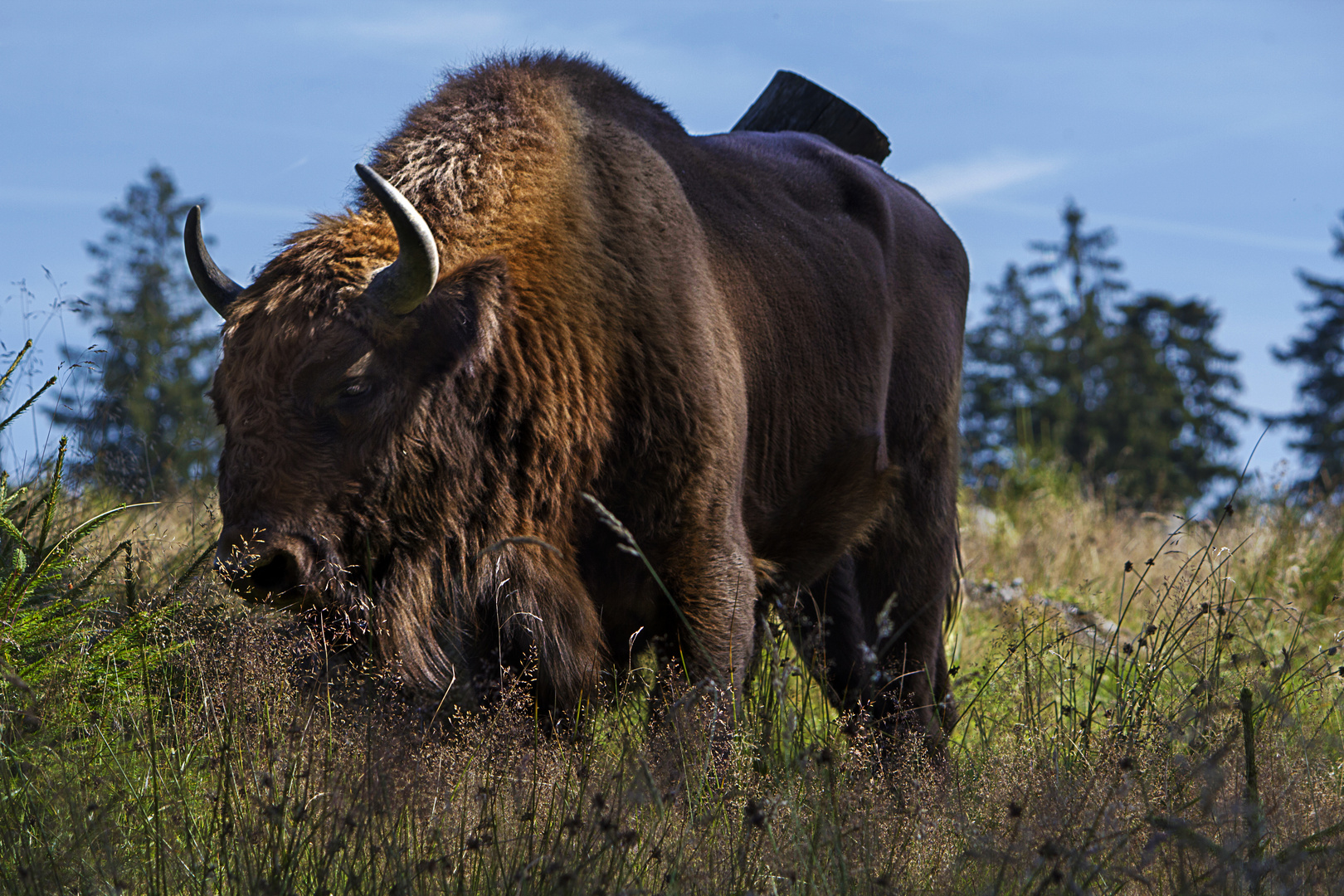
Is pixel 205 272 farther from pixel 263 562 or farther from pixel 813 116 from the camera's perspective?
pixel 813 116

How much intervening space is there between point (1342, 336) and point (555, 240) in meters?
43.3

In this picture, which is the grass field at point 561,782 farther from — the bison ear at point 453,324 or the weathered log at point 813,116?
the weathered log at point 813,116

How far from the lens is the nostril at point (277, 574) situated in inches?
116

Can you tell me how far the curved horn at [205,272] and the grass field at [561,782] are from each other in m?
0.77

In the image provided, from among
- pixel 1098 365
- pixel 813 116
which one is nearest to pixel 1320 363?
pixel 1098 365

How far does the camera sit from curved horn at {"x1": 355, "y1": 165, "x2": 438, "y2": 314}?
2.94 metres

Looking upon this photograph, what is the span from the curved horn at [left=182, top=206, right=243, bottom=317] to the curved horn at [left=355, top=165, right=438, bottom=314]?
70cm

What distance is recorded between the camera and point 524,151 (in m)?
3.56

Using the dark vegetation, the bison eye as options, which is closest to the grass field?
the dark vegetation

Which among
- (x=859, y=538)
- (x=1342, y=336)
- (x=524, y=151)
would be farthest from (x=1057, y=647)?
(x=1342, y=336)

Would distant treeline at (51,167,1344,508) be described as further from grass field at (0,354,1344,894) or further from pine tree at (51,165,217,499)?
grass field at (0,354,1344,894)

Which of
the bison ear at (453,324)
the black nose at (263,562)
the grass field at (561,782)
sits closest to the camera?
the grass field at (561,782)

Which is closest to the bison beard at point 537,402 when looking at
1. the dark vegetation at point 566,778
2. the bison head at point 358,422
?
the bison head at point 358,422

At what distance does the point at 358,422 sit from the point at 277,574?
1.51 ft
